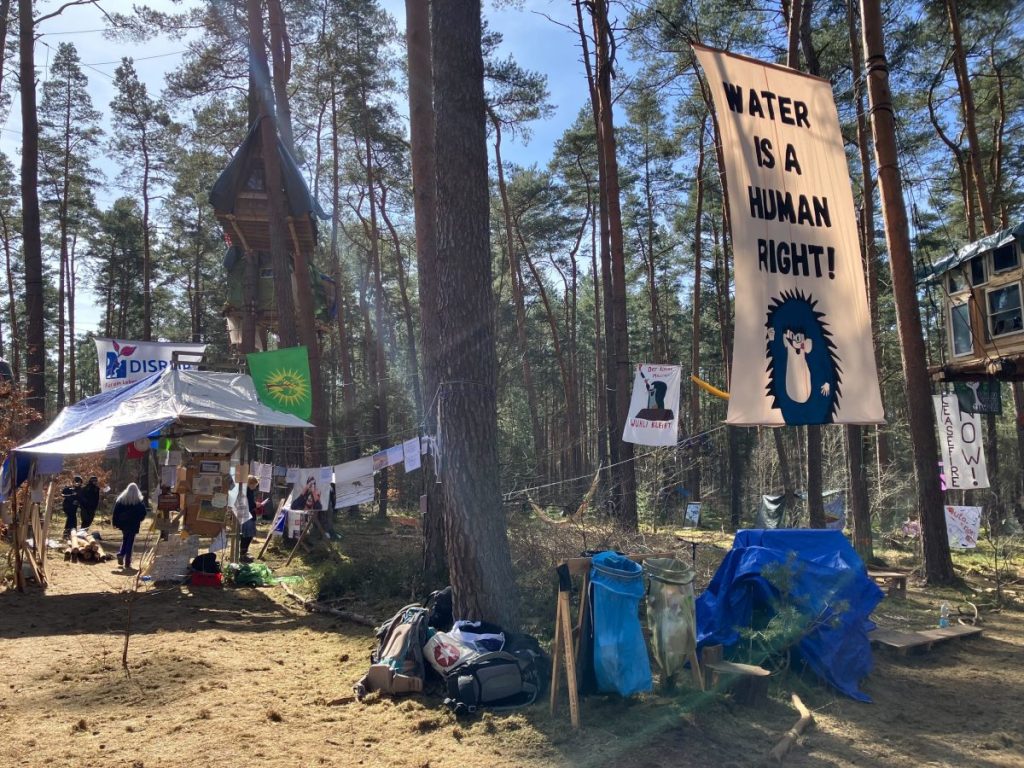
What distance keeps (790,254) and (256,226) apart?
14038 mm

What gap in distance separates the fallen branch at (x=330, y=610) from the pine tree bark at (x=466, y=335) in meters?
2.24

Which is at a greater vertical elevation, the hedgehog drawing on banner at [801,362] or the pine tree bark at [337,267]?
the pine tree bark at [337,267]

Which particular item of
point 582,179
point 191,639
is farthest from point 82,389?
point 191,639

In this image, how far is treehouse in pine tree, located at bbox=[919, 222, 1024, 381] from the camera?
41.8 ft

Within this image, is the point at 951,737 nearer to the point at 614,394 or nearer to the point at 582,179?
the point at 614,394

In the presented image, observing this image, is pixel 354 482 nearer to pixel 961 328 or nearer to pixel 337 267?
pixel 961 328

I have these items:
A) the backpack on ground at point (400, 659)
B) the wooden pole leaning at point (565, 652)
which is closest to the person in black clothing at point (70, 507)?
the backpack on ground at point (400, 659)

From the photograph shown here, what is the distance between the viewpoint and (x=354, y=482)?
1366 centimetres

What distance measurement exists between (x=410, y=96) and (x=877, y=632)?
937cm

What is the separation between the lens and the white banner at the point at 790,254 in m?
5.66

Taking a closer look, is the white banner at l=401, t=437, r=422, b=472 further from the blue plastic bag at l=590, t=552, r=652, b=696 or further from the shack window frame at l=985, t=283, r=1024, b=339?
the shack window frame at l=985, t=283, r=1024, b=339

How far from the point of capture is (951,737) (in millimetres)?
4816

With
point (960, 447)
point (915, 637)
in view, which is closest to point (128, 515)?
point (915, 637)

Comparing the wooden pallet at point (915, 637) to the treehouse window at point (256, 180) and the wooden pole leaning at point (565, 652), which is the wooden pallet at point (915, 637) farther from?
the treehouse window at point (256, 180)
